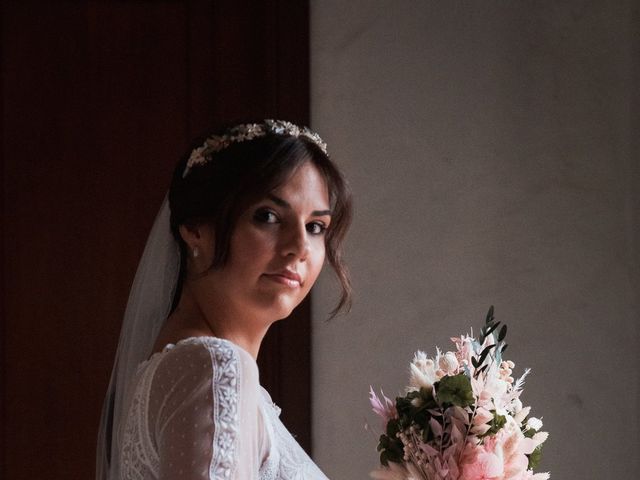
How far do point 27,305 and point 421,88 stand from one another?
1.37m

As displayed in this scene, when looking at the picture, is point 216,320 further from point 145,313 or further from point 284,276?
point 145,313

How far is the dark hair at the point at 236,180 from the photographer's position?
4.55ft

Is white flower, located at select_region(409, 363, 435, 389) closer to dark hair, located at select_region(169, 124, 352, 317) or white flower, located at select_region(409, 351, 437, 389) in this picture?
white flower, located at select_region(409, 351, 437, 389)

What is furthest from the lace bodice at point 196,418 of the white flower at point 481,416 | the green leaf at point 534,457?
the green leaf at point 534,457

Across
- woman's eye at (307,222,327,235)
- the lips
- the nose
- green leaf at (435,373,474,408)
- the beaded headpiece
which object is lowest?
green leaf at (435,373,474,408)

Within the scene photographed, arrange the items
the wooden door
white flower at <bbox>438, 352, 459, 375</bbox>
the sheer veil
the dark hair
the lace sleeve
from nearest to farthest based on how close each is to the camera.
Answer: the lace sleeve < the dark hair < white flower at <bbox>438, 352, 459, 375</bbox> < the sheer veil < the wooden door

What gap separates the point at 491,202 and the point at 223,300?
1411 mm

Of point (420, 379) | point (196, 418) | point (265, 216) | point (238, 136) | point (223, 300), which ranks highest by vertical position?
point (238, 136)

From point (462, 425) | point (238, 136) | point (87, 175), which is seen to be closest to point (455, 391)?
point (462, 425)

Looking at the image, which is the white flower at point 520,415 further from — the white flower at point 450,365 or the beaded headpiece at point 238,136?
the beaded headpiece at point 238,136

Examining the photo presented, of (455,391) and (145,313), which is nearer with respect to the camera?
(455,391)

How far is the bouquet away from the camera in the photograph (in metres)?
1.39

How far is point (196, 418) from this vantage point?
115 cm

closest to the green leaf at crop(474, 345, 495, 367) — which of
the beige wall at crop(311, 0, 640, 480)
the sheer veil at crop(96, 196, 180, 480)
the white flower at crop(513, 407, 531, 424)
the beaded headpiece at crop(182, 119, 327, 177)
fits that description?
the white flower at crop(513, 407, 531, 424)
